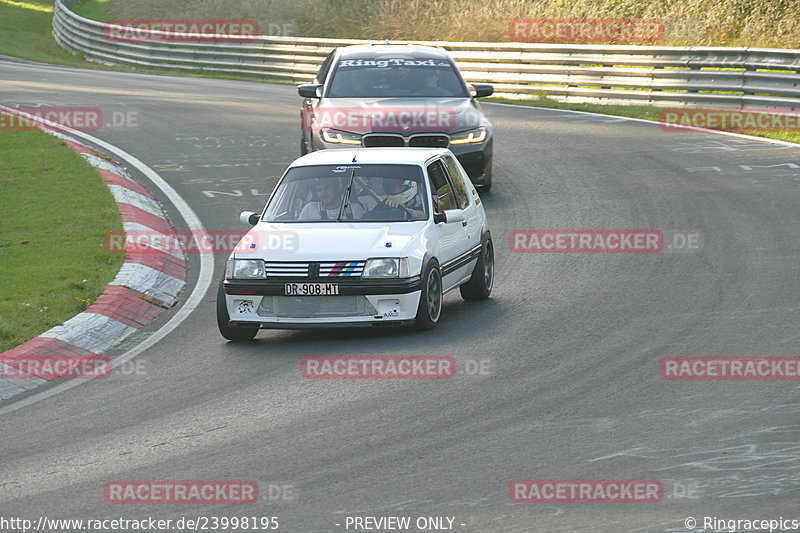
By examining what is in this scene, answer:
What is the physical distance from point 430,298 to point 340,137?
6.27 metres

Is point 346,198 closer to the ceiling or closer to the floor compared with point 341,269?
closer to the ceiling

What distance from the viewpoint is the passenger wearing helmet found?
10.9m

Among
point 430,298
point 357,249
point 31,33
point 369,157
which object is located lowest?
point 31,33

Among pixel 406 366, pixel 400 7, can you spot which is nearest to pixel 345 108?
pixel 406 366

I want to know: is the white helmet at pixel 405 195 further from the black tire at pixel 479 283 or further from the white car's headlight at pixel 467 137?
the white car's headlight at pixel 467 137

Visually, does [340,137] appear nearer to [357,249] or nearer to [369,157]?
[369,157]

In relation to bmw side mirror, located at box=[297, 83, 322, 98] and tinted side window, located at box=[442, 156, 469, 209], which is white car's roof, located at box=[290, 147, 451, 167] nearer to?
tinted side window, located at box=[442, 156, 469, 209]

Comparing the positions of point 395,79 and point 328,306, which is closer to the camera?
point 328,306

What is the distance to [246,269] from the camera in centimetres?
1013

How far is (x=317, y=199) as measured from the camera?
11055mm

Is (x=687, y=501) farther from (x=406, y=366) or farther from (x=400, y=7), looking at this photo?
(x=400, y=7)

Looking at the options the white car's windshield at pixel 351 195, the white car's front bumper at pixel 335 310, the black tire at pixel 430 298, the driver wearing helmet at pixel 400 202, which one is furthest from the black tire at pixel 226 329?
the driver wearing helmet at pixel 400 202

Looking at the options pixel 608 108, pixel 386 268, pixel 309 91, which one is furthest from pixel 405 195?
pixel 608 108

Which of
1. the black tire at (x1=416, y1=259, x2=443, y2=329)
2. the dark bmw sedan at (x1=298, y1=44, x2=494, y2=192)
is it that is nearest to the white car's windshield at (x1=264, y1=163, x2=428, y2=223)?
the black tire at (x1=416, y1=259, x2=443, y2=329)
